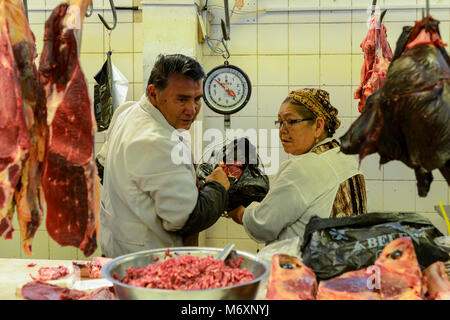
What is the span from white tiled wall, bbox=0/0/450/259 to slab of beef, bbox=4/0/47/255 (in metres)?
3.21

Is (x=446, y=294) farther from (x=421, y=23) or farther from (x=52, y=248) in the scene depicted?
(x=52, y=248)

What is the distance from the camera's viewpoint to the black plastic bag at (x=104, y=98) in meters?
4.12

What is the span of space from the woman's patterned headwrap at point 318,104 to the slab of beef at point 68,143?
166cm

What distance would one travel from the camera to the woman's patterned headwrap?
2.98m

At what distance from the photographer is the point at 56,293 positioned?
183cm

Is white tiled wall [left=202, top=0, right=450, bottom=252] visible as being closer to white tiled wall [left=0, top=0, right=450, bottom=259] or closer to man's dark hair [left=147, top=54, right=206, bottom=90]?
white tiled wall [left=0, top=0, right=450, bottom=259]

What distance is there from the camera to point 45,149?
5.40ft

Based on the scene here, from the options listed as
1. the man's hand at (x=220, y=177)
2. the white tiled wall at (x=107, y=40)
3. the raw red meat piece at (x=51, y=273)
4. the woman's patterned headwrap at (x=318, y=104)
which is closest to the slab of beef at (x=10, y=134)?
the raw red meat piece at (x=51, y=273)

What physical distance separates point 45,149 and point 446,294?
Answer: 1.42 metres

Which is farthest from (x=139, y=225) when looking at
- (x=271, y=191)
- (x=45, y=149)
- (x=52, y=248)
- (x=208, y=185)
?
(x=52, y=248)

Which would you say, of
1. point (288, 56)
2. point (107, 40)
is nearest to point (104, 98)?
point (107, 40)

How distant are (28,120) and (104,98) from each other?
2.62 m

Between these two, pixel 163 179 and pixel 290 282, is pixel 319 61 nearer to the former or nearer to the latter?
pixel 163 179

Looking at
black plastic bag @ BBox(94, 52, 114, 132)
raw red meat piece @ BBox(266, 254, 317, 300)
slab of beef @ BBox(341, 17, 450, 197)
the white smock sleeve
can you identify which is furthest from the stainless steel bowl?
black plastic bag @ BBox(94, 52, 114, 132)
